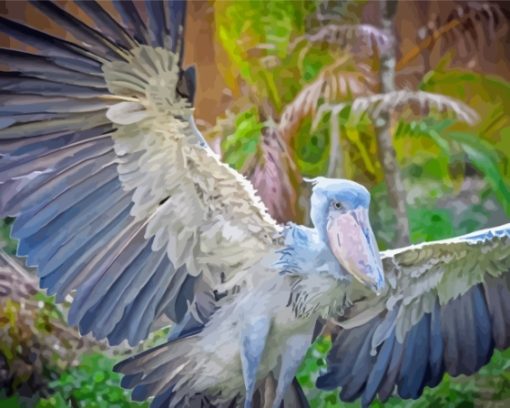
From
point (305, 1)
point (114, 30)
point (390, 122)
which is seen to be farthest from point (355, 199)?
point (114, 30)

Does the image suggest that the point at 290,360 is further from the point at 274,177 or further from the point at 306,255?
the point at 274,177

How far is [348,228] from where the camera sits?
1.50 meters

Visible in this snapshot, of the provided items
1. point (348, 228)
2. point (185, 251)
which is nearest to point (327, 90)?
point (348, 228)

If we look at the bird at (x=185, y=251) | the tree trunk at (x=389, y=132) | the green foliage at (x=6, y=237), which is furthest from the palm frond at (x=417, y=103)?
the green foliage at (x=6, y=237)

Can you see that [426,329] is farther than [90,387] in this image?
Yes

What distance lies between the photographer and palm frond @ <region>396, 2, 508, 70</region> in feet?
5.33

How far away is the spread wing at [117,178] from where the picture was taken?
1290mm

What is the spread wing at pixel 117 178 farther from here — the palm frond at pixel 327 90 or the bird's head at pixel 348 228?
the palm frond at pixel 327 90

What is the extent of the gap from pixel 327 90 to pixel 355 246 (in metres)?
0.36

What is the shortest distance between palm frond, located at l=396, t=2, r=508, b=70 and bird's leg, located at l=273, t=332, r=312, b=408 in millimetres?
643

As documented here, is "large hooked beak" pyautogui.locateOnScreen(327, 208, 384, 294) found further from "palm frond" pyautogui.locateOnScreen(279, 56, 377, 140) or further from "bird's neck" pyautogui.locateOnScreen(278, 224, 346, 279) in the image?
"palm frond" pyautogui.locateOnScreen(279, 56, 377, 140)

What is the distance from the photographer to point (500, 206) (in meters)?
1.64

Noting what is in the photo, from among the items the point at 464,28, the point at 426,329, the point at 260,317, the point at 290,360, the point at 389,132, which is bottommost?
the point at 426,329

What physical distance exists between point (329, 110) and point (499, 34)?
0.42 m
